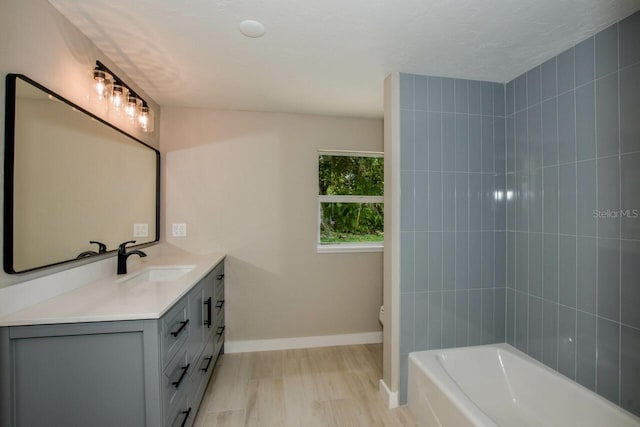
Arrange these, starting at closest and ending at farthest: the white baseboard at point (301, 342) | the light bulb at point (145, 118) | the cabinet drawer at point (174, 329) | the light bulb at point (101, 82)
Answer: the cabinet drawer at point (174, 329) → the light bulb at point (101, 82) → the light bulb at point (145, 118) → the white baseboard at point (301, 342)

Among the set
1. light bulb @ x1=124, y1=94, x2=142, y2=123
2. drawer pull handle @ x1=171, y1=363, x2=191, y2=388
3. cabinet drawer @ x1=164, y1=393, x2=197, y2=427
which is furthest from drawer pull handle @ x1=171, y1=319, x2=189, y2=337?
light bulb @ x1=124, y1=94, x2=142, y2=123

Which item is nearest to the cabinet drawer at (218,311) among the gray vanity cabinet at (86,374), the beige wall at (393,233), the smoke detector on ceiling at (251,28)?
the gray vanity cabinet at (86,374)

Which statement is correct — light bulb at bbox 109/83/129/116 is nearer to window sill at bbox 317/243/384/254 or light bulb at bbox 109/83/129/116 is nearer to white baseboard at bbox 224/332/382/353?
window sill at bbox 317/243/384/254

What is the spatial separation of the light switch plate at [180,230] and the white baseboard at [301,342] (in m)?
1.14

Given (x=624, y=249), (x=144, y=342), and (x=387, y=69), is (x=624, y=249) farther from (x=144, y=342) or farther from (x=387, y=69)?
(x=144, y=342)

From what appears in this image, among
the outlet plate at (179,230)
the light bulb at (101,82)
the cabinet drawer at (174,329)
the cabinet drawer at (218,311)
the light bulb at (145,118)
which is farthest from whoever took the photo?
the outlet plate at (179,230)

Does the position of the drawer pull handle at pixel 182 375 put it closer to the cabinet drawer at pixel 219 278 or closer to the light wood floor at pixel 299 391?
the light wood floor at pixel 299 391

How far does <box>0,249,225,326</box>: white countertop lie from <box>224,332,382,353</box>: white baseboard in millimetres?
1283

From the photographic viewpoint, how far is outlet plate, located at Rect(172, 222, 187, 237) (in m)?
2.75

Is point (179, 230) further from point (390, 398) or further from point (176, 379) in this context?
point (390, 398)

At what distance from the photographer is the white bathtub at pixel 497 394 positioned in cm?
149

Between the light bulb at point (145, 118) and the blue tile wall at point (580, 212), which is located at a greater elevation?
the light bulb at point (145, 118)

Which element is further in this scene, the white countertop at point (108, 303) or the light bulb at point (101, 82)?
the light bulb at point (101, 82)

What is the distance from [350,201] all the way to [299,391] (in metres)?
1.82
